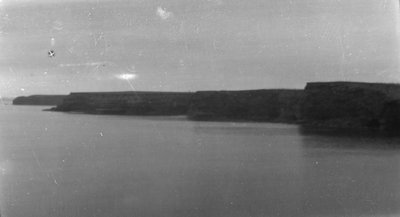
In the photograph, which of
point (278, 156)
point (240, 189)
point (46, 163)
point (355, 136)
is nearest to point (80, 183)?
point (46, 163)

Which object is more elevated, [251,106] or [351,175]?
[251,106]

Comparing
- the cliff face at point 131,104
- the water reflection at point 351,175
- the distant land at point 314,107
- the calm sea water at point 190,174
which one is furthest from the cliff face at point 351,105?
the cliff face at point 131,104

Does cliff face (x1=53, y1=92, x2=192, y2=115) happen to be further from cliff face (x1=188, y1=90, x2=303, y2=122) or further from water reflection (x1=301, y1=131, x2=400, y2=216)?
water reflection (x1=301, y1=131, x2=400, y2=216)

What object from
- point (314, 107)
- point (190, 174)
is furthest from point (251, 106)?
point (190, 174)

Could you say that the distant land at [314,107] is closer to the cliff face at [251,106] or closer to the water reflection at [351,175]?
the cliff face at [251,106]

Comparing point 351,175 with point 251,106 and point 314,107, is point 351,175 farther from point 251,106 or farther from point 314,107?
point 314,107

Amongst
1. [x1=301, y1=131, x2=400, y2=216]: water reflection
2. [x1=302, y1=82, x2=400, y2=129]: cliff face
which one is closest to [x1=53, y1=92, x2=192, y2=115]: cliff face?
[x1=301, y1=131, x2=400, y2=216]: water reflection
